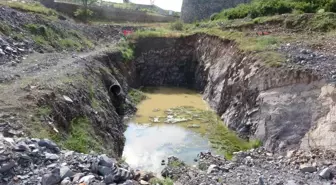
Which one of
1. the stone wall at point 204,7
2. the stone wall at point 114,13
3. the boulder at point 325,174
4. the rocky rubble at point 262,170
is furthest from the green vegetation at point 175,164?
the stone wall at point 114,13

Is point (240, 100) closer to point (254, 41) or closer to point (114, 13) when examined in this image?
point (254, 41)

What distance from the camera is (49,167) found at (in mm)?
5938

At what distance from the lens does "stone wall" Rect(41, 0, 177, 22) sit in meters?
39.5

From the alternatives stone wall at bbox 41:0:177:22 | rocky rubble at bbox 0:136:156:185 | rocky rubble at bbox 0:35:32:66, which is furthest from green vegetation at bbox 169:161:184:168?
stone wall at bbox 41:0:177:22

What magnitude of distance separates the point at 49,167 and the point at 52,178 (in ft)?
1.19

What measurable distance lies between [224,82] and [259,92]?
14.3 feet

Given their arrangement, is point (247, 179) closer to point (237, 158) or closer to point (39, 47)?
point (237, 158)

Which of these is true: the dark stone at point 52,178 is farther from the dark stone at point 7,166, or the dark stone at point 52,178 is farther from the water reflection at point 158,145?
the water reflection at point 158,145

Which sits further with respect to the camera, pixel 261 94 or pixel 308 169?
pixel 261 94

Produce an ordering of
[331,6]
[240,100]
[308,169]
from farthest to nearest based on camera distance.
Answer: [331,6] < [240,100] < [308,169]

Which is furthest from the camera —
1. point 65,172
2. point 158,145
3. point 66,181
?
point 158,145

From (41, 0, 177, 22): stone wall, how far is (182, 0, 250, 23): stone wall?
6259 mm

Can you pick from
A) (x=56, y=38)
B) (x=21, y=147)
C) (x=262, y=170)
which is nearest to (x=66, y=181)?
(x=21, y=147)

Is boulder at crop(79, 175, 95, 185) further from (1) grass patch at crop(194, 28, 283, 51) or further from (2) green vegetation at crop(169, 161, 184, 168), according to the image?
(1) grass patch at crop(194, 28, 283, 51)
